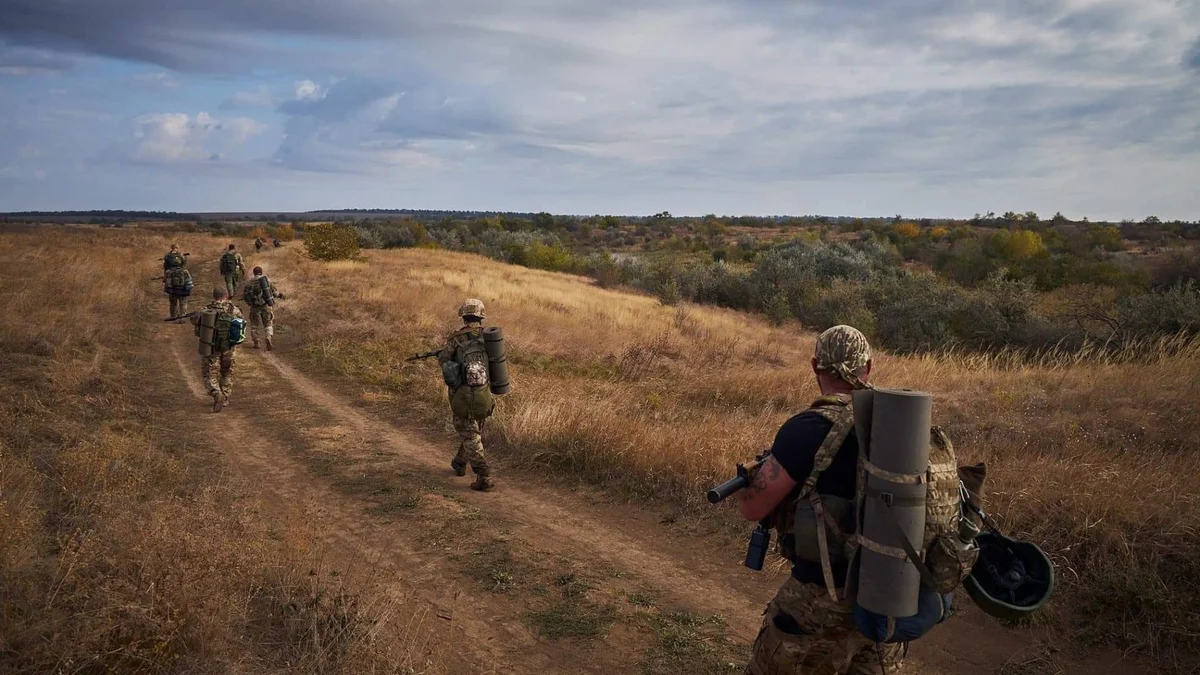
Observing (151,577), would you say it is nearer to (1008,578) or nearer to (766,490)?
(766,490)

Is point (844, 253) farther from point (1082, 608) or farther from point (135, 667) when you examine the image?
point (135, 667)

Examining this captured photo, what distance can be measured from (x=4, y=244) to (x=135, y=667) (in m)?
34.6

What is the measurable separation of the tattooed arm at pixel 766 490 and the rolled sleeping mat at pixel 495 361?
431cm

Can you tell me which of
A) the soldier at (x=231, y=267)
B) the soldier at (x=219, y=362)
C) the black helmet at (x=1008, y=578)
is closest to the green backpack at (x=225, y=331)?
the soldier at (x=219, y=362)

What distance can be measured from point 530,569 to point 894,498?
11.3 ft

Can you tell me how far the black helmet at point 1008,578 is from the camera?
2395mm

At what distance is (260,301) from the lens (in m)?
13.5

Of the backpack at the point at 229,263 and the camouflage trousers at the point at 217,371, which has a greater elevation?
the backpack at the point at 229,263

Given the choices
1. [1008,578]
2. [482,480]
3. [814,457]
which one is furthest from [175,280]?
[1008,578]

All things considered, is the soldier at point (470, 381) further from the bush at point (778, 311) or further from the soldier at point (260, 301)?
the bush at point (778, 311)

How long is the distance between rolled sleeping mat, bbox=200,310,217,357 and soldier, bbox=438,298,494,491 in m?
4.57

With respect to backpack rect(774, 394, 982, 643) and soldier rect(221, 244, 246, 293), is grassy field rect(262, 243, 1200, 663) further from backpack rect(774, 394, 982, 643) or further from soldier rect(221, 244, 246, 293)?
soldier rect(221, 244, 246, 293)

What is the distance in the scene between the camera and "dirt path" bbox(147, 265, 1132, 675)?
408cm

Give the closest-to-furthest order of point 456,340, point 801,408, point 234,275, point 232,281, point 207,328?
point 456,340
point 207,328
point 801,408
point 234,275
point 232,281
